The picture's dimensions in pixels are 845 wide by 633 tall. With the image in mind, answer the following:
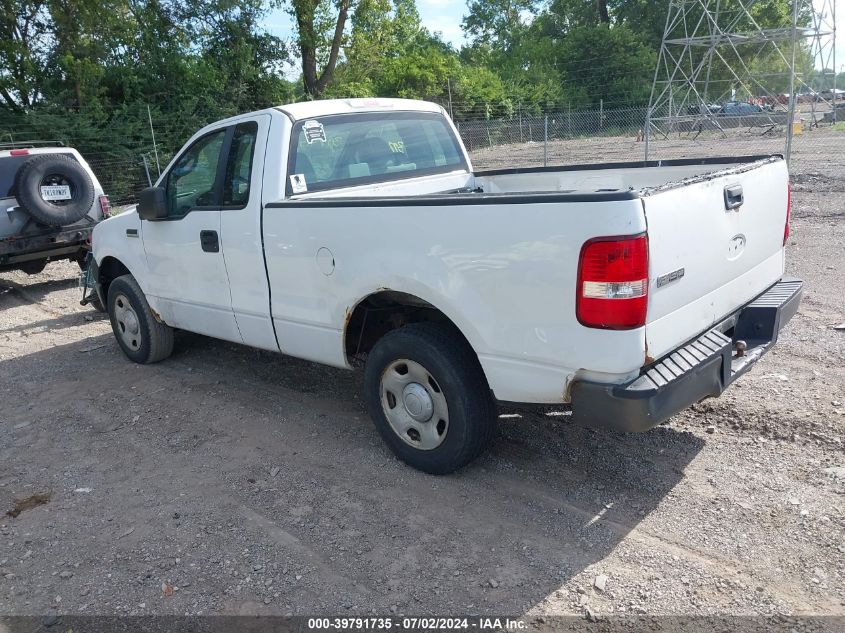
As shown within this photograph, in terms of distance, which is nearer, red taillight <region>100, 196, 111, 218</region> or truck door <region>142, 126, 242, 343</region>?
truck door <region>142, 126, 242, 343</region>

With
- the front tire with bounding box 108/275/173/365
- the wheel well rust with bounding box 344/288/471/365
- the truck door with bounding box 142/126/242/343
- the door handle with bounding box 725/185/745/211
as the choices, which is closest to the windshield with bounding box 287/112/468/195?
the truck door with bounding box 142/126/242/343

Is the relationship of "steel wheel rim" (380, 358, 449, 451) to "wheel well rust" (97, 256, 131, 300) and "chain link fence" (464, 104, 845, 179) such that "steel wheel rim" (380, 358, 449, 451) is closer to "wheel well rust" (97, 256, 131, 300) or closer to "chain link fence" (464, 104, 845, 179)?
"wheel well rust" (97, 256, 131, 300)

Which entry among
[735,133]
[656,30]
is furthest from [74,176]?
[656,30]

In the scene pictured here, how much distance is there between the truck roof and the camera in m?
4.85

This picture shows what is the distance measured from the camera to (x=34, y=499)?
4.16 meters

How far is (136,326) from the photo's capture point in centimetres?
631

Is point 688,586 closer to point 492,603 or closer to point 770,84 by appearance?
point 492,603

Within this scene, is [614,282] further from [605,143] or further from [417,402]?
[605,143]

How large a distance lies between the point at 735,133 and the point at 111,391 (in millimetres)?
28291

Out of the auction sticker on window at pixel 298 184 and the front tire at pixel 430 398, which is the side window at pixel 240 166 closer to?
the auction sticker on window at pixel 298 184

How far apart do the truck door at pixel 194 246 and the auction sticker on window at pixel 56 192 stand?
15.0ft

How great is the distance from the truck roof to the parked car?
5571 mm

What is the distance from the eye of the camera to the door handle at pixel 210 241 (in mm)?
4977

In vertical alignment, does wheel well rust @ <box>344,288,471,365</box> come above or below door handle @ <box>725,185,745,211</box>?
below
